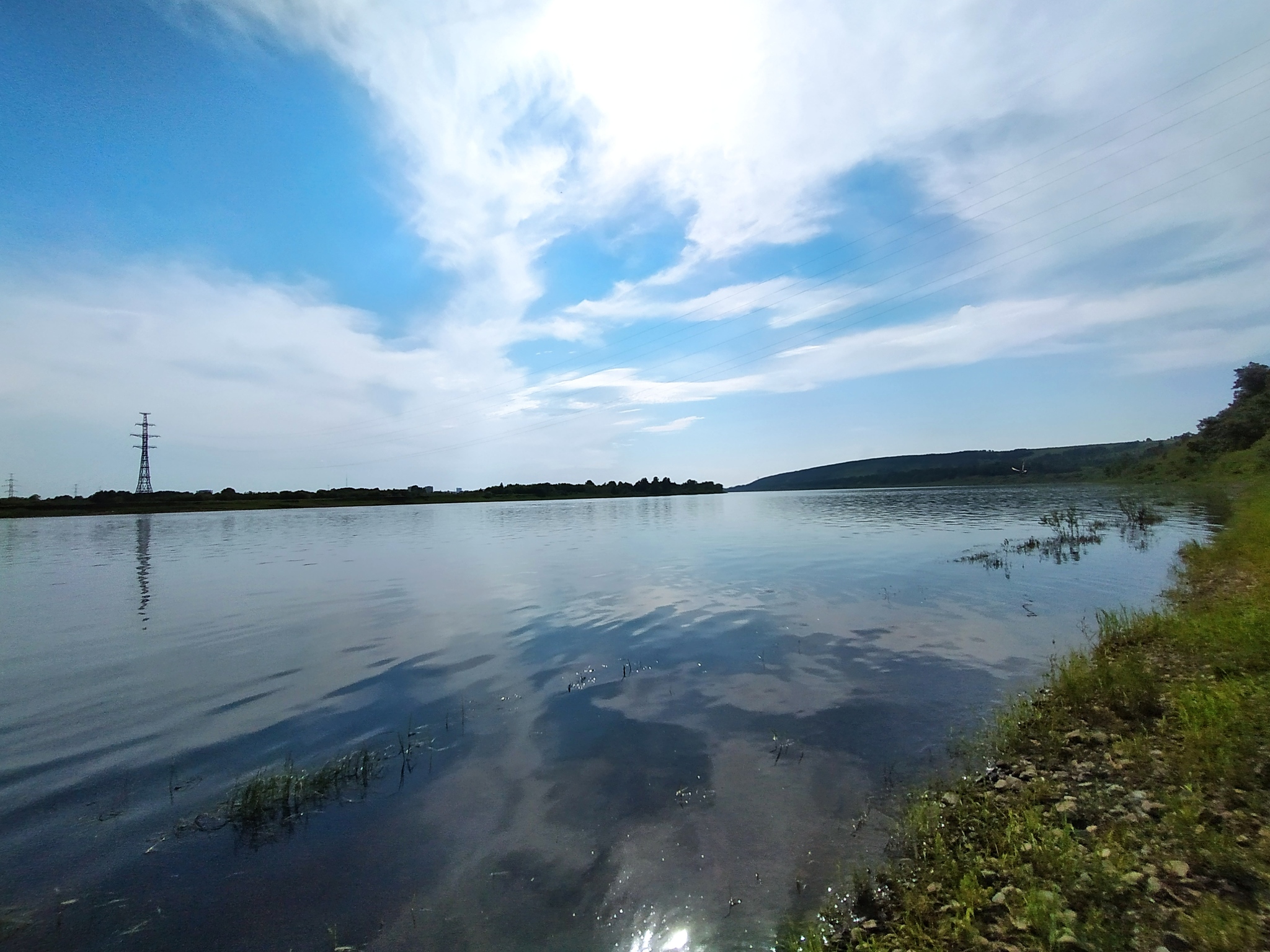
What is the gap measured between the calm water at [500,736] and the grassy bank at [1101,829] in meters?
1.10

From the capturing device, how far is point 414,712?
1406cm

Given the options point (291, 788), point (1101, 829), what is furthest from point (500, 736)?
point (1101, 829)

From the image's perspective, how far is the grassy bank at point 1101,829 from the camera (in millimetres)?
5488

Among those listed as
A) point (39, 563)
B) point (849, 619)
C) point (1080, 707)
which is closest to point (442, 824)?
point (1080, 707)

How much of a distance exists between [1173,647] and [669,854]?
46.3ft

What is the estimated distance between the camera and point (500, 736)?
12633 millimetres

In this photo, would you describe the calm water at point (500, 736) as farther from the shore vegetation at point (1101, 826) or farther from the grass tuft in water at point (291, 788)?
the shore vegetation at point (1101, 826)

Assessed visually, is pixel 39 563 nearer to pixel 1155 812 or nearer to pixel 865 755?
pixel 865 755

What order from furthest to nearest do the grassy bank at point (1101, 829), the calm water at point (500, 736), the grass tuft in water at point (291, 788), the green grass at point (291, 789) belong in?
1. the grass tuft in water at point (291, 788)
2. the green grass at point (291, 789)
3. the calm water at point (500, 736)
4. the grassy bank at point (1101, 829)

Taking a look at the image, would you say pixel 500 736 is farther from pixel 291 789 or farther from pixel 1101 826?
pixel 1101 826

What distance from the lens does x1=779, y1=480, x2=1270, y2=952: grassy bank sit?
5488mm

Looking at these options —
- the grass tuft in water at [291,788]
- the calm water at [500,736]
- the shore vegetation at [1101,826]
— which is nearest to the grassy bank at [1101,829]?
the shore vegetation at [1101,826]

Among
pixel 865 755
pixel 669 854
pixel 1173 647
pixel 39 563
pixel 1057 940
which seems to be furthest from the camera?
pixel 39 563

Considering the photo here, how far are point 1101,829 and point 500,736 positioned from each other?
34.6 ft
